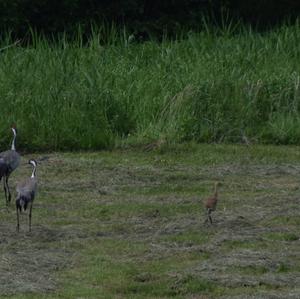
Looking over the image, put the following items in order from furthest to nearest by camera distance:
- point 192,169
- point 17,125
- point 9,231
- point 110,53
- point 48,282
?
point 110,53 < point 17,125 < point 192,169 < point 9,231 < point 48,282

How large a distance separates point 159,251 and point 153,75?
7744mm

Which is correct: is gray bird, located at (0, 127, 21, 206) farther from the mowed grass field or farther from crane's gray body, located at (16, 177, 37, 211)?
crane's gray body, located at (16, 177, 37, 211)

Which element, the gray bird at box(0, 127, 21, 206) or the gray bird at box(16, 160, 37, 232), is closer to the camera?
the gray bird at box(16, 160, 37, 232)

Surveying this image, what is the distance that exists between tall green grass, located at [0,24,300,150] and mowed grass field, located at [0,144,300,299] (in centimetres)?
54

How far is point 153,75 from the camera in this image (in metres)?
18.2

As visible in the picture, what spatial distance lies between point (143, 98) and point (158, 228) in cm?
585

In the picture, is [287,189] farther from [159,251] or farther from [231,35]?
[231,35]

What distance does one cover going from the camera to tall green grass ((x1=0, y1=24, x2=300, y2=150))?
16.5m

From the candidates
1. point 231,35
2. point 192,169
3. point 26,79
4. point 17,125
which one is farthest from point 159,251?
point 231,35

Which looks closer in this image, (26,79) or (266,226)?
(266,226)

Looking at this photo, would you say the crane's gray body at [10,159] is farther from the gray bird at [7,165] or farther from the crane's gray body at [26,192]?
the crane's gray body at [26,192]

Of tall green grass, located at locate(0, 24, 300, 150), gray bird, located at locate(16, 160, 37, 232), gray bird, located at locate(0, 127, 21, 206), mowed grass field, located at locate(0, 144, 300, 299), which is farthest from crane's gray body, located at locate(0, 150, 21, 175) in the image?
tall green grass, located at locate(0, 24, 300, 150)

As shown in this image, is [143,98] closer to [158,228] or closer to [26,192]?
[158,228]

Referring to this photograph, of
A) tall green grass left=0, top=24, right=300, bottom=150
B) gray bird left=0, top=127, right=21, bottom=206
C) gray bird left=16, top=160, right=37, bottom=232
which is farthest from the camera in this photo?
tall green grass left=0, top=24, right=300, bottom=150
